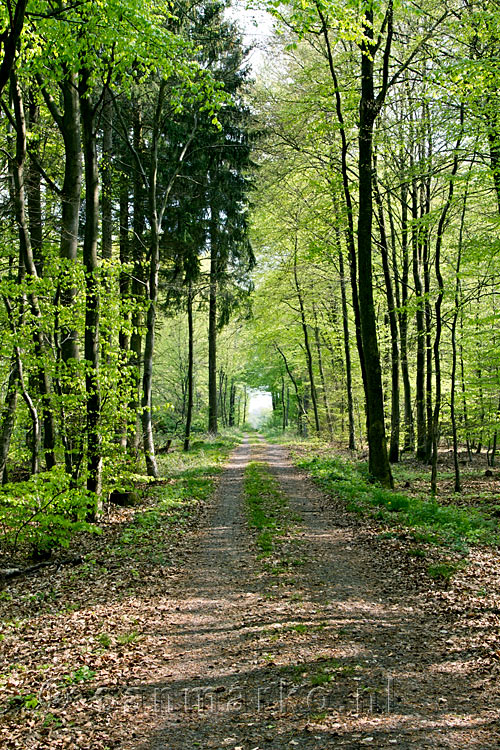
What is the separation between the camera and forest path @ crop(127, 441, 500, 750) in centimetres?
359

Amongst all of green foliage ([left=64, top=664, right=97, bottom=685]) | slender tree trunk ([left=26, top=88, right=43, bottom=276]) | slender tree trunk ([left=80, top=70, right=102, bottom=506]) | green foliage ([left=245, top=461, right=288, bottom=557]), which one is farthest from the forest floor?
slender tree trunk ([left=26, top=88, right=43, bottom=276])

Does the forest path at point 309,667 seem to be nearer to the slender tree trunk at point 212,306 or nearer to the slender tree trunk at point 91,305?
the slender tree trunk at point 91,305

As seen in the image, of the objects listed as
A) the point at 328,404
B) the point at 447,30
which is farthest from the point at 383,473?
the point at 328,404

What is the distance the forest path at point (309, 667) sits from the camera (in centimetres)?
359

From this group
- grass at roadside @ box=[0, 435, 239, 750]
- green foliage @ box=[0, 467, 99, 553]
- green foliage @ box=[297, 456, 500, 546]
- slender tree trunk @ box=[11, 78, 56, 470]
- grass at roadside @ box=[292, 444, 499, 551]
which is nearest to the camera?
grass at roadside @ box=[0, 435, 239, 750]

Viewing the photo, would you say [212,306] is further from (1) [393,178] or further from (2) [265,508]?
(2) [265,508]

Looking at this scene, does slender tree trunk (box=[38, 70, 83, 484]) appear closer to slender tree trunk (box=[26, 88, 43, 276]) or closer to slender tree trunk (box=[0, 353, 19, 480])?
slender tree trunk (box=[26, 88, 43, 276])

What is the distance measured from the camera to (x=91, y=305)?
31.8 feet

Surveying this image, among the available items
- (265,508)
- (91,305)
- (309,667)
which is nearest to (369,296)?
(265,508)

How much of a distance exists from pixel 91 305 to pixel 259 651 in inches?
279

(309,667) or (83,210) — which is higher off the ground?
(83,210)

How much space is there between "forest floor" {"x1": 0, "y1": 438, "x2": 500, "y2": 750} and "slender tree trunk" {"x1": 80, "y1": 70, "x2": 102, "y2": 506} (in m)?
2.06

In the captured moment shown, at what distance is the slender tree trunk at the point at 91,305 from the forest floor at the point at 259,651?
2.06 m

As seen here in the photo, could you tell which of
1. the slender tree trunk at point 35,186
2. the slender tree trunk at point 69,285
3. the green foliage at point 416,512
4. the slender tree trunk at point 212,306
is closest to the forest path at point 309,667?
the green foliage at point 416,512
